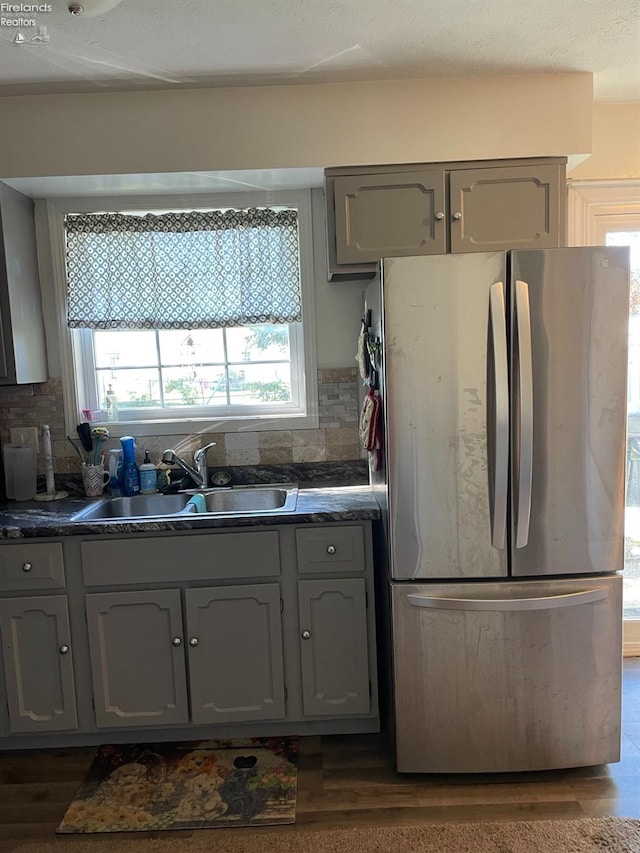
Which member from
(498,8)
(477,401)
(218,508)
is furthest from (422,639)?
(498,8)

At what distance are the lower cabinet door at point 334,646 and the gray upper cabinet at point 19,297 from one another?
1.44 meters

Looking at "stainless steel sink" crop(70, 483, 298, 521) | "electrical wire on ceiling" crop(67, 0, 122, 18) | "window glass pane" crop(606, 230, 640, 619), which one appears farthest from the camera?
"window glass pane" crop(606, 230, 640, 619)

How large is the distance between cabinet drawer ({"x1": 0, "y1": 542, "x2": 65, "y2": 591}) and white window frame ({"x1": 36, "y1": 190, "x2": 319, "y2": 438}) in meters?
0.74

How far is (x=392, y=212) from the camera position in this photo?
7.65 ft

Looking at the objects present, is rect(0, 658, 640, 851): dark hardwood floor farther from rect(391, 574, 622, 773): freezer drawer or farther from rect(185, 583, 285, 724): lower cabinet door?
rect(185, 583, 285, 724): lower cabinet door

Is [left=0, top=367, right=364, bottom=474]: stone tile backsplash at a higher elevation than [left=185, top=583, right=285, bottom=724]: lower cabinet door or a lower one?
higher

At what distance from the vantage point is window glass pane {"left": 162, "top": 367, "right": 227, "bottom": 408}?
2865mm

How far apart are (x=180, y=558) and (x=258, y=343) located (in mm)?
1105

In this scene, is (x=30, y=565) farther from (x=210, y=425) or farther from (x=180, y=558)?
(x=210, y=425)

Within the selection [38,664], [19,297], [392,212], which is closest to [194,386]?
[19,297]

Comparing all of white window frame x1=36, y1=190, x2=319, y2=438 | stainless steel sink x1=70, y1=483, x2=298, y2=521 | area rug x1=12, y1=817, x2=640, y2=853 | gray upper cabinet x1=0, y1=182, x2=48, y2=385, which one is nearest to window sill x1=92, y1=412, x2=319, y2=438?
white window frame x1=36, y1=190, x2=319, y2=438

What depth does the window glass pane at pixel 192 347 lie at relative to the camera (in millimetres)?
2844

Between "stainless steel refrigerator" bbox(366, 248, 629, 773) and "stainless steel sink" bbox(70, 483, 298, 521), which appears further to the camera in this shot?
"stainless steel sink" bbox(70, 483, 298, 521)

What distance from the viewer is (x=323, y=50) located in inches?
80.7
